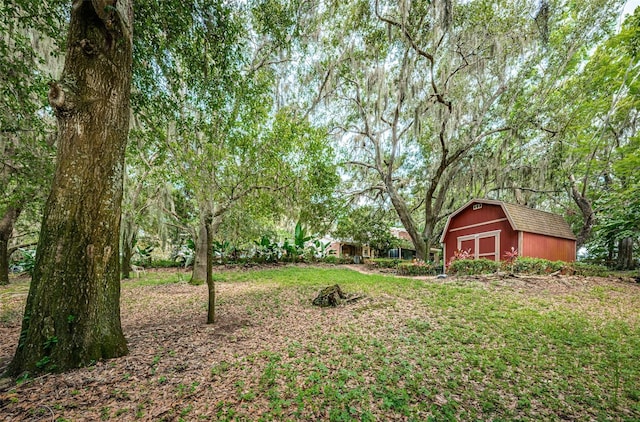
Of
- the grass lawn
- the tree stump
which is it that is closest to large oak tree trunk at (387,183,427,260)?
the grass lawn

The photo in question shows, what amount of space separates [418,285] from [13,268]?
2077cm

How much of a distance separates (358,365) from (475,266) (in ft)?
27.8

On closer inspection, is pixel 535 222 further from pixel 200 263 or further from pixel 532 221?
pixel 200 263

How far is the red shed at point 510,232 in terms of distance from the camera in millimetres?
10836

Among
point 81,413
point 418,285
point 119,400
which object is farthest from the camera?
point 418,285

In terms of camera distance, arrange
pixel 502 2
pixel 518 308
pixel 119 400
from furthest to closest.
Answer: pixel 502 2 < pixel 518 308 < pixel 119 400

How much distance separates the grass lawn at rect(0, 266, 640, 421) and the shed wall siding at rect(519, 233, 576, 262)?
196 inches

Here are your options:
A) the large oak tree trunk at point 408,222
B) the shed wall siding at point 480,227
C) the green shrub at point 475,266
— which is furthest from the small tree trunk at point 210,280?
the shed wall siding at point 480,227

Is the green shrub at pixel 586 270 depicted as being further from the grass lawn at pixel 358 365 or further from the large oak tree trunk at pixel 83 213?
the large oak tree trunk at pixel 83 213

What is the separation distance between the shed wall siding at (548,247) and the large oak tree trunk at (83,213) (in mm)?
13144

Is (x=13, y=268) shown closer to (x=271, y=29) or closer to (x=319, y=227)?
(x=319, y=227)

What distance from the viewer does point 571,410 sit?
2535 mm

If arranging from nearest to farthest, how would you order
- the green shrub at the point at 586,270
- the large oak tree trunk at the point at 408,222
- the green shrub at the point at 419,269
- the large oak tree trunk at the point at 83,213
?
the large oak tree trunk at the point at 83,213
the green shrub at the point at 586,270
the green shrub at the point at 419,269
the large oak tree trunk at the point at 408,222

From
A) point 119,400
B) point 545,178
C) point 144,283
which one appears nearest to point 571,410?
point 119,400
